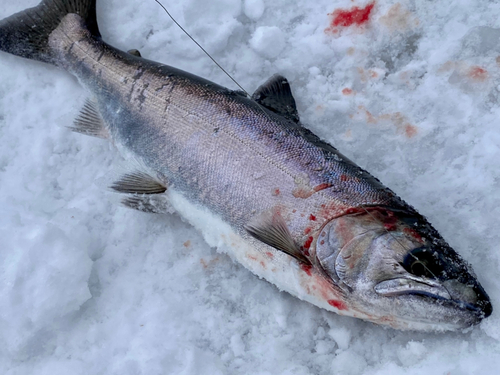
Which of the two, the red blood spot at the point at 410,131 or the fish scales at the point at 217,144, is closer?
the fish scales at the point at 217,144

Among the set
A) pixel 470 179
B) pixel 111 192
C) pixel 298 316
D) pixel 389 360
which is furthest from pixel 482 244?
pixel 111 192

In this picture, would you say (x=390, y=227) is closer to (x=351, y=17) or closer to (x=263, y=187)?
(x=263, y=187)

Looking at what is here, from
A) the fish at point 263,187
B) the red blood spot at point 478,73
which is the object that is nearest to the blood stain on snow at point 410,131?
the red blood spot at point 478,73

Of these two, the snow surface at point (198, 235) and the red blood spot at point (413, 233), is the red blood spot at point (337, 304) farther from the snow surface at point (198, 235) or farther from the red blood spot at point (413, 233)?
the red blood spot at point (413, 233)

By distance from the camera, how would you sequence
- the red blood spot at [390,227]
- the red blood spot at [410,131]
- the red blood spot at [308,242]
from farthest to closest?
the red blood spot at [410,131] < the red blood spot at [308,242] < the red blood spot at [390,227]

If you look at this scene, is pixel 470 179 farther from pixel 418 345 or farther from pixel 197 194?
pixel 197 194

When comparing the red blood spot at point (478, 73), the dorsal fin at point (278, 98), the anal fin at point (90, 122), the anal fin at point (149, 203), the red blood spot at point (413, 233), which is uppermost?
the red blood spot at point (478, 73)
